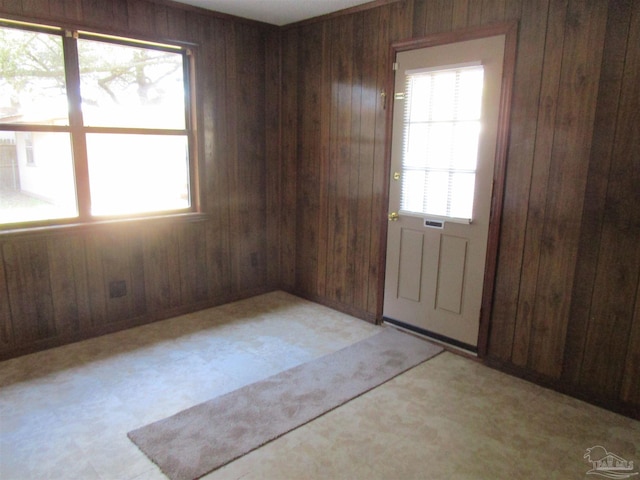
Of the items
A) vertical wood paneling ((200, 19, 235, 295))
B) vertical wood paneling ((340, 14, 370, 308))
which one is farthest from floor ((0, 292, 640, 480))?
vertical wood paneling ((200, 19, 235, 295))

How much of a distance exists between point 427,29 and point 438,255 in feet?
5.34

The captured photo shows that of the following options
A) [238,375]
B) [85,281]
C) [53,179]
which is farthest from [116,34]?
[238,375]

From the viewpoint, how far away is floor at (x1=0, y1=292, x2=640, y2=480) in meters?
2.05

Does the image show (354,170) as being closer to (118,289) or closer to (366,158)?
(366,158)

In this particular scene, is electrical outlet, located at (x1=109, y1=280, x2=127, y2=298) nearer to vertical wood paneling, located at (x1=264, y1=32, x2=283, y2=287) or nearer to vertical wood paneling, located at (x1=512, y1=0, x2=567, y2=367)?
vertical wood paneling, located at (x1=264, y1=32, x2=283, y2=287)

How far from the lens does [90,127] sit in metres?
3.29

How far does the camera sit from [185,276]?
397cm

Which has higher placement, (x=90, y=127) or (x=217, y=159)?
(x=90, y=127)

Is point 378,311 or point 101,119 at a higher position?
point 101,119

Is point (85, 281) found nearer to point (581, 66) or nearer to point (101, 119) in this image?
point (101, 119)

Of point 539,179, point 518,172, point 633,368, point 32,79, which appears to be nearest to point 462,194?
point 518,172

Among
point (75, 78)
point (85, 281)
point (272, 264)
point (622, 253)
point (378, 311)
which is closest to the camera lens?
point (622, 253)

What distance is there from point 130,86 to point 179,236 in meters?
1.26

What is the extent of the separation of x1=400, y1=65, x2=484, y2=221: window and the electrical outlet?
7.67 ft
